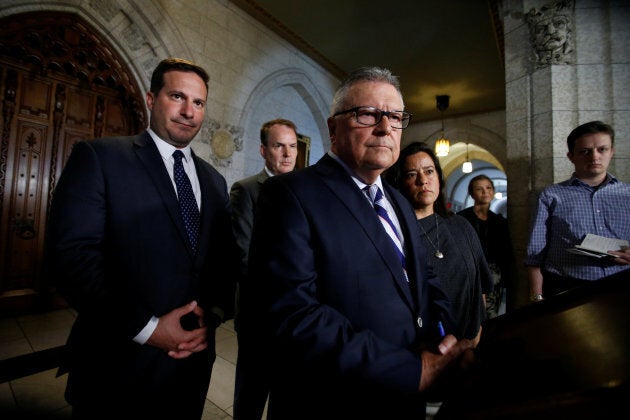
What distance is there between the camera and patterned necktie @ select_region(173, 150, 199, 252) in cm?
127

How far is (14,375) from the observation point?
1.27 meters

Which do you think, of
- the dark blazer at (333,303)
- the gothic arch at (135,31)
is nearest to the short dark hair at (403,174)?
the dark blazer at (333,303)

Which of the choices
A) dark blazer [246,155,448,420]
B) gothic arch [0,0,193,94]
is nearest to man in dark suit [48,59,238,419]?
dark blazer [246,155,448,420]

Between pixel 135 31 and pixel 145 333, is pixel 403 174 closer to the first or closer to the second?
pixel 145 333

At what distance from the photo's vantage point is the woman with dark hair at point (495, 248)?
3.01m

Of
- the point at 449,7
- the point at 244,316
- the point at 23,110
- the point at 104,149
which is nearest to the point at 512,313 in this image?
the point at 244,316

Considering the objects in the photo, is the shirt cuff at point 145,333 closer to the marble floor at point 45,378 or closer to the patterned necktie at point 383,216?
the marble floor at point 45,378

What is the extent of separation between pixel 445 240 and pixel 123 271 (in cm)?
171

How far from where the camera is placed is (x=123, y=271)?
108cm

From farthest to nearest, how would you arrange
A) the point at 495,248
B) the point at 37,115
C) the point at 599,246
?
1. the point at 37,115
2. the point at 495,248
3. the point at 599,246

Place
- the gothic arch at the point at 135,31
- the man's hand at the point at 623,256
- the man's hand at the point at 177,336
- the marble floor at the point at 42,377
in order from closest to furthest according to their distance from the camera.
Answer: the man's hand at the point at 177,336 < the man's hand at the point at 623,256 < the marble floor at the point at 42,377 < the gothic arch at the point at 135,31

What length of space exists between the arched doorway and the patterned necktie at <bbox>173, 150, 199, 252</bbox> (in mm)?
3123

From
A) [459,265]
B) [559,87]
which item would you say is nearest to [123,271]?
[459,265]

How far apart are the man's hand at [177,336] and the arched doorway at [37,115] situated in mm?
3618
